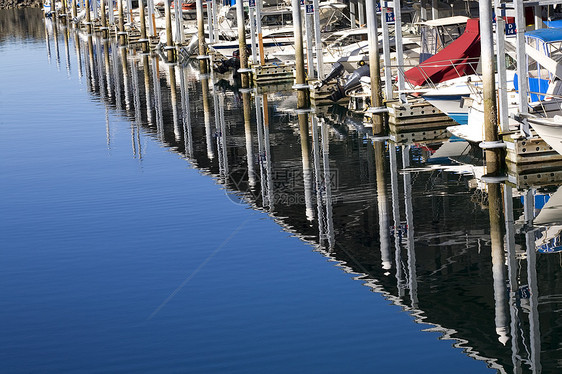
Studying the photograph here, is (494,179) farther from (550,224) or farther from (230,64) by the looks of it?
(230,64)

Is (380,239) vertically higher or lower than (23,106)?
lower

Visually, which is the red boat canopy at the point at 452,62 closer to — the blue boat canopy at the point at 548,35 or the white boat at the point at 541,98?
the white boat at the point at 541,98

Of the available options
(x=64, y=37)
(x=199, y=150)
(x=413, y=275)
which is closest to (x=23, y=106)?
(x=199, y=150)

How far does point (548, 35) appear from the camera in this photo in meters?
23.3

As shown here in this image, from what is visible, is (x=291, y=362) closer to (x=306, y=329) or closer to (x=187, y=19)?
(x=306, y=329)

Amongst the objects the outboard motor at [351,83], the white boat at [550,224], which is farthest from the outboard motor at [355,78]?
the white boat at [550,224]

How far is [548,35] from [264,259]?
30.5 ft

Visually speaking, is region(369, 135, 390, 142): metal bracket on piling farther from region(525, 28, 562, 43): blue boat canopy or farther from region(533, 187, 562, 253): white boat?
region(533, 187, 562, 253): white boat

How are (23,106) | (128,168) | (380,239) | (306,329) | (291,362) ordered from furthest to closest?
(23,106)
(128,168)
(380,239)
(306,329)
(291,362)

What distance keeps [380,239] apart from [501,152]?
495 cm

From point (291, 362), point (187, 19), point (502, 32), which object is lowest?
point (291, 362)

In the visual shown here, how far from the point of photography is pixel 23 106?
4316 cm

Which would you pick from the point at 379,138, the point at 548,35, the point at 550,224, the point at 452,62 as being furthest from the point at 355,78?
the point at 550,224

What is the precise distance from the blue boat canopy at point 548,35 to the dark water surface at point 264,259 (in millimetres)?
3379
